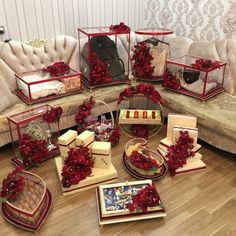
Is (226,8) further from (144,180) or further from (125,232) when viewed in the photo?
(125,232)

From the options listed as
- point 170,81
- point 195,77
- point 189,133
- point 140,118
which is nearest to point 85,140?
point 140,118

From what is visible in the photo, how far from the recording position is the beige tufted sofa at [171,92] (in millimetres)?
2289

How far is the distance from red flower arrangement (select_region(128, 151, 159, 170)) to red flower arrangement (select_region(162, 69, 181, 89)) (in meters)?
0.97

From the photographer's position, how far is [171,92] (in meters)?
2.79

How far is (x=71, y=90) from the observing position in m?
2.71

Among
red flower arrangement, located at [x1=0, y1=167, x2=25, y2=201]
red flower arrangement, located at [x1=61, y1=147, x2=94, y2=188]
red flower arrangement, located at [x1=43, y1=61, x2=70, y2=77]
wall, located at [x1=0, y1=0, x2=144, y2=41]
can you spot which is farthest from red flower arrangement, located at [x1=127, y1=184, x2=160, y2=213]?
wall, located at [x1=0, y1=0, x2=144, y2=41]

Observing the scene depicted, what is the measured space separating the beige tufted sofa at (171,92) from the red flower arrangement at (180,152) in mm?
285

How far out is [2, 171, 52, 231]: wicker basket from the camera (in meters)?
1.66

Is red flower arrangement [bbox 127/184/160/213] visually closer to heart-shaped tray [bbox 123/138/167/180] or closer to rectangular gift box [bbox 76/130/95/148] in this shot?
heart-shaped tray [bbox 123/138/167/180]

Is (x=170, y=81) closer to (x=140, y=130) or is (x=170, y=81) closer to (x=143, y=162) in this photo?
(x=140, y=130)

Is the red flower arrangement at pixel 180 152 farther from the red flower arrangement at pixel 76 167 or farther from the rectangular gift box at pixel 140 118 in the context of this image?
the red flower arrangement at pixel 76 167

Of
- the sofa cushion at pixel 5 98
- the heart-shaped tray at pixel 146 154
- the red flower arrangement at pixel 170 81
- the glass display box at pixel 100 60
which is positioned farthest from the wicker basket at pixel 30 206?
the red flower arrangement at pixel 170 81

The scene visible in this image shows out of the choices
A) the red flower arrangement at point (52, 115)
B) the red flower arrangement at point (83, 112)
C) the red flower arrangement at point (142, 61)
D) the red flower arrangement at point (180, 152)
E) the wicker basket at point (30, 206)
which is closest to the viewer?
the wicker basket at point (30, 206)

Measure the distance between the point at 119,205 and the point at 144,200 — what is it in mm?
168
